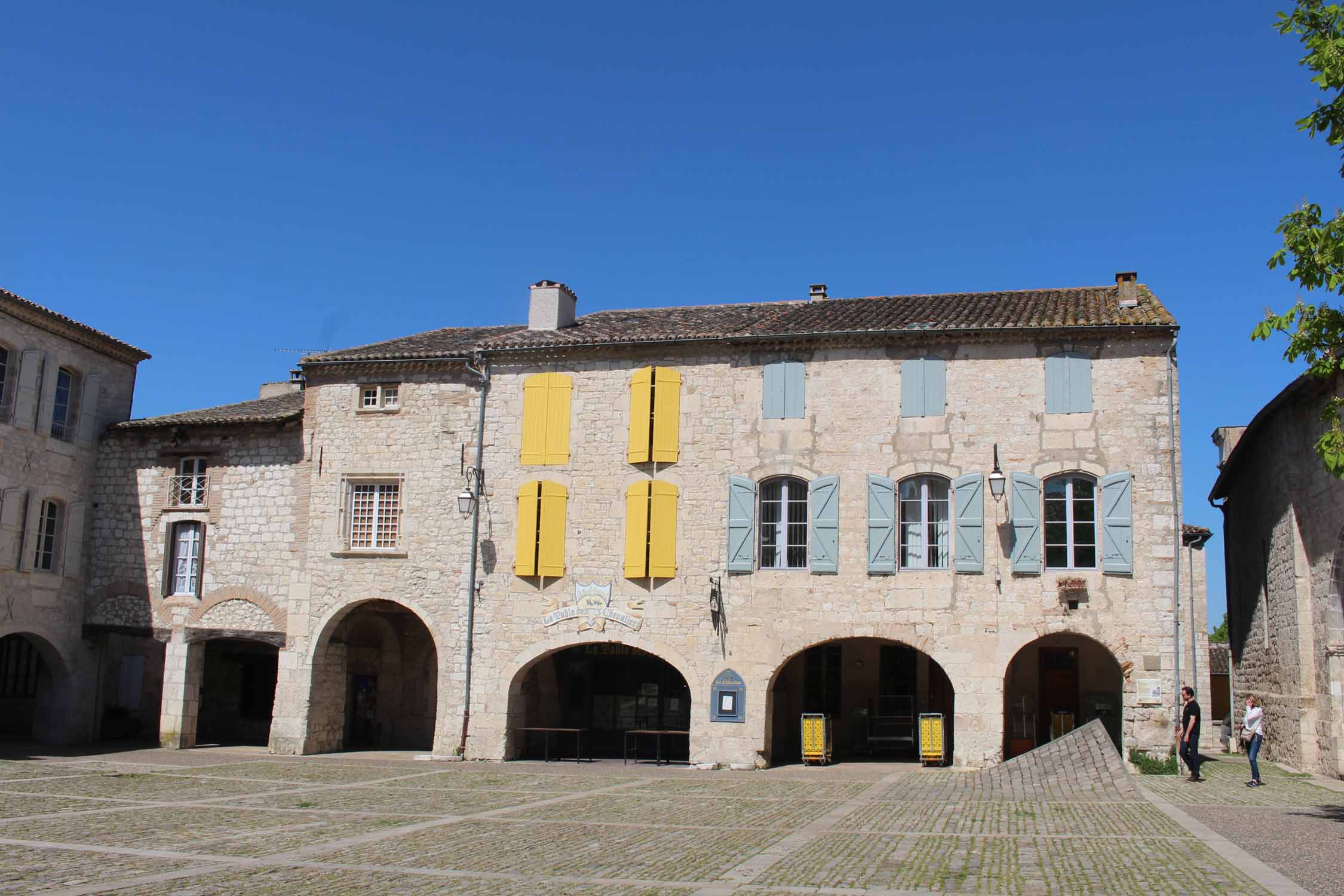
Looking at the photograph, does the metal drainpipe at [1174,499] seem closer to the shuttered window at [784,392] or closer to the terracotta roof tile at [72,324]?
the shuttered window at [784,392]

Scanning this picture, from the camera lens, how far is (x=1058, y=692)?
22594 mm

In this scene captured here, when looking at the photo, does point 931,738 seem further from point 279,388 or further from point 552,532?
point 279,388

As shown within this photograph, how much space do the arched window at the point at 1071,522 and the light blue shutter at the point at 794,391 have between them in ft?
14.3

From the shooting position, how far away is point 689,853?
36.2 feet

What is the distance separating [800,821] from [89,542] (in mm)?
17774

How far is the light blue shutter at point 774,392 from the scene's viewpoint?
21.2 m

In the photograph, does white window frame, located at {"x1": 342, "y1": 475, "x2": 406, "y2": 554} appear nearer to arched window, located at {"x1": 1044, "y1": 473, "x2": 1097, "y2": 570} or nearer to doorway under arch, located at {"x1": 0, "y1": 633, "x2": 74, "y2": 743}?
doorway under arch, located at {"x1": 0, "y1": 633, "x2": 74, "y2": 743}

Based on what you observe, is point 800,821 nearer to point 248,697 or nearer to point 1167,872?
point 1167,872

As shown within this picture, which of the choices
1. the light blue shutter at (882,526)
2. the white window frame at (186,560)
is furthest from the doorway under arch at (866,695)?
the white window frame at (186,560)

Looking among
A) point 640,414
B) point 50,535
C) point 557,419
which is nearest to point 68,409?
point 50,535

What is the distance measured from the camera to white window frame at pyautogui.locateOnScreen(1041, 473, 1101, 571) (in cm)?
1941

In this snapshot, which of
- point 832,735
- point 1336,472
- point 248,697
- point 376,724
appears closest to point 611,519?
point 832,735

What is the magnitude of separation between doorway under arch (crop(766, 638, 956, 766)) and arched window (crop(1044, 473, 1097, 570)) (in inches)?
171

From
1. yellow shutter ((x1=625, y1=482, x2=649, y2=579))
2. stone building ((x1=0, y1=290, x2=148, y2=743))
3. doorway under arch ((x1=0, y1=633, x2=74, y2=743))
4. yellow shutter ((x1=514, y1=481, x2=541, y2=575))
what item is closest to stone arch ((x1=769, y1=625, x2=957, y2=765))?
yellow shutter ((x1=625, y1=482, x2=649, y2=579))
